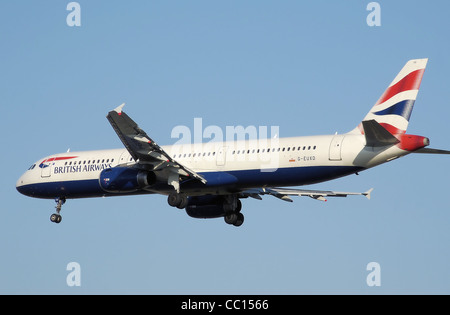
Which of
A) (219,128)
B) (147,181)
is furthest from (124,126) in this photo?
(219,128)

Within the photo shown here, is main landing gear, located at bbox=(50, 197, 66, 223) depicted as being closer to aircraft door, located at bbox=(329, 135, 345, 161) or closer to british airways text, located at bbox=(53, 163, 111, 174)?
british airways text, located at bbox=(53, 163, 111, 174)

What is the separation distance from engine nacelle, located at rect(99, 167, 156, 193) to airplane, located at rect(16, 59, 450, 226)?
52 millimetres

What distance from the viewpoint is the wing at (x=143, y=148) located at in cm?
4425

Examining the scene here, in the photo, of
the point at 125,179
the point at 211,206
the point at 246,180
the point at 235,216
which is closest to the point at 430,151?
the point at 246,180

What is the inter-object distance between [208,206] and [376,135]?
1362cm

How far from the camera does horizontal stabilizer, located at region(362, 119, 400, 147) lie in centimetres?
4178

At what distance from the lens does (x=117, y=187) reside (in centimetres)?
4769

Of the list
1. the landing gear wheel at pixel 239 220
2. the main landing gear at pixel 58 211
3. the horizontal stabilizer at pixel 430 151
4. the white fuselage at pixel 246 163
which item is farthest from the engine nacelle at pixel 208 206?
the horizontal stabilizer at pixel 430 151

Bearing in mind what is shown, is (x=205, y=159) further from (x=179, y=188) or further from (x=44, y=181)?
(x=44, y=181)

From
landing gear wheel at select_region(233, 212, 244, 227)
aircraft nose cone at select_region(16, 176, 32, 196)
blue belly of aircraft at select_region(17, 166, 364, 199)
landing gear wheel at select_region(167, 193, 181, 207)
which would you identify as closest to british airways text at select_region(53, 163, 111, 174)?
blue belly of aircraft at select_region(17, 166, 364, 199)

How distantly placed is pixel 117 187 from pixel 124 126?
442 centimetres

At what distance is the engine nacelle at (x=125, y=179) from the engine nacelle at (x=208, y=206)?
Answer: 6.07 metres

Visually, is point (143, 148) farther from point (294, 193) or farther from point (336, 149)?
point (294, 193)

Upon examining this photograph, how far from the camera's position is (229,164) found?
47.3 m
